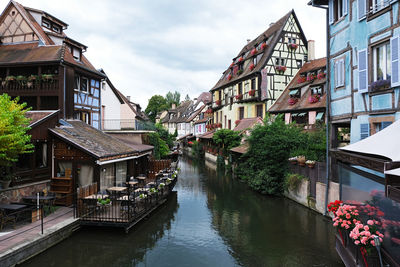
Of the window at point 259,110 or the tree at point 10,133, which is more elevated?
the window at point 259,110

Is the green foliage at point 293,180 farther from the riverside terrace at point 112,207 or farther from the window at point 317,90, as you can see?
the window at point 317,90

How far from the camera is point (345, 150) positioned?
25.2 ft

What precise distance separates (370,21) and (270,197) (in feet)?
35.0

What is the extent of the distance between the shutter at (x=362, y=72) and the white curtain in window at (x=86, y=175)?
11.6 m

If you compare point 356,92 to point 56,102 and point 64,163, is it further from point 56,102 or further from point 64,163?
point 56,102

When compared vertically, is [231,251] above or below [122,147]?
below

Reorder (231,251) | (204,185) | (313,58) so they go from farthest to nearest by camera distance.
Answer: (313,58)
(204,185)
(231,251)

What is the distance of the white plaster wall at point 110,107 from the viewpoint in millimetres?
22345

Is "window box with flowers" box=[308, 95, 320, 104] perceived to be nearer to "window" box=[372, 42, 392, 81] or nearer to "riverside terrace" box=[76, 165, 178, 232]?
"window" box=[372, 42, 392, 81]

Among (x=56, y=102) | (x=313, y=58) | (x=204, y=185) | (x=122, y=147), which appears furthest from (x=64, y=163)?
(x=313, y=58)

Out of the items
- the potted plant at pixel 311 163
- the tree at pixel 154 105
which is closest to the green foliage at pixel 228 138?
the potted plant at pixel 311 163

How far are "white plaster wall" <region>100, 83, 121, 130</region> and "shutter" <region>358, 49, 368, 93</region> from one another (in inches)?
678

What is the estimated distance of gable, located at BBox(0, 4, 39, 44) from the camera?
→ 57.6ft

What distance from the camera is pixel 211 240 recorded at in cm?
1051
